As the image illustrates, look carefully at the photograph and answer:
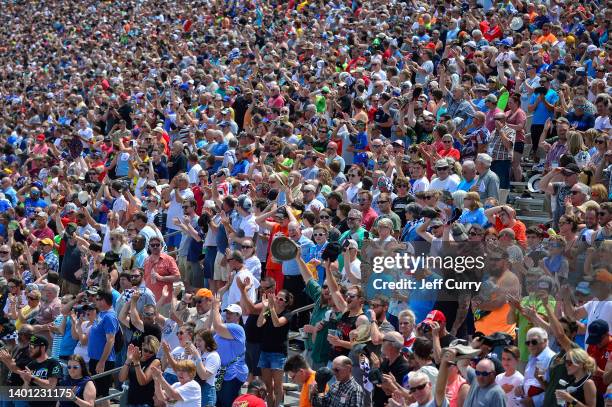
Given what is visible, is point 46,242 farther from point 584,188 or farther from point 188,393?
point 584,188

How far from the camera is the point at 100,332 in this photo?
1273cm

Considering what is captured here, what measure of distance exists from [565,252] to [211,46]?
18211 mm

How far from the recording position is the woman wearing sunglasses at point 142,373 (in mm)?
11234

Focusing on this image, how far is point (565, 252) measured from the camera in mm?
11195

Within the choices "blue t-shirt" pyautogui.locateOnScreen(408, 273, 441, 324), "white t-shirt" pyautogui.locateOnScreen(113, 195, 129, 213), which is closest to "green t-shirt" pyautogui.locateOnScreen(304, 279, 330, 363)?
"blue t-shirt" pyautogui.locateOnScreen(408, 273, 441, 324)

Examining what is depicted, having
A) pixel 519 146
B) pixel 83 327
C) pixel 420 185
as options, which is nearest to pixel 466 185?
pixel 420 185

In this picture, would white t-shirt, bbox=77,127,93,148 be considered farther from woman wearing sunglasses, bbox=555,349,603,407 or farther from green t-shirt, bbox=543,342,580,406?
woman wearing sunglasses, bbox=555,349,603,407

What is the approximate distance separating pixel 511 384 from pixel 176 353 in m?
3.45

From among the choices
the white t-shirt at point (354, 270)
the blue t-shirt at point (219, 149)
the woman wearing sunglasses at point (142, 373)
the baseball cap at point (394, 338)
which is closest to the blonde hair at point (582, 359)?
the baseball cap at point (394, 338)

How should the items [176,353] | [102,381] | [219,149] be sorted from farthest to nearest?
[219,149]
[102,381]
[176,353]

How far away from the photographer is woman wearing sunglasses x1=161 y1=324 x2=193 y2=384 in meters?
11.0

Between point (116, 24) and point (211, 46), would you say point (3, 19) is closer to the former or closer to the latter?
point (116, 24)

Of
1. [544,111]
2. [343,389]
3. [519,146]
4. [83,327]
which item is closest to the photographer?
[343,389]

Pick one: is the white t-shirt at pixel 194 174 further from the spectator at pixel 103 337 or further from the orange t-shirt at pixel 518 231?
the orange t-shirt at pixel 518 231
